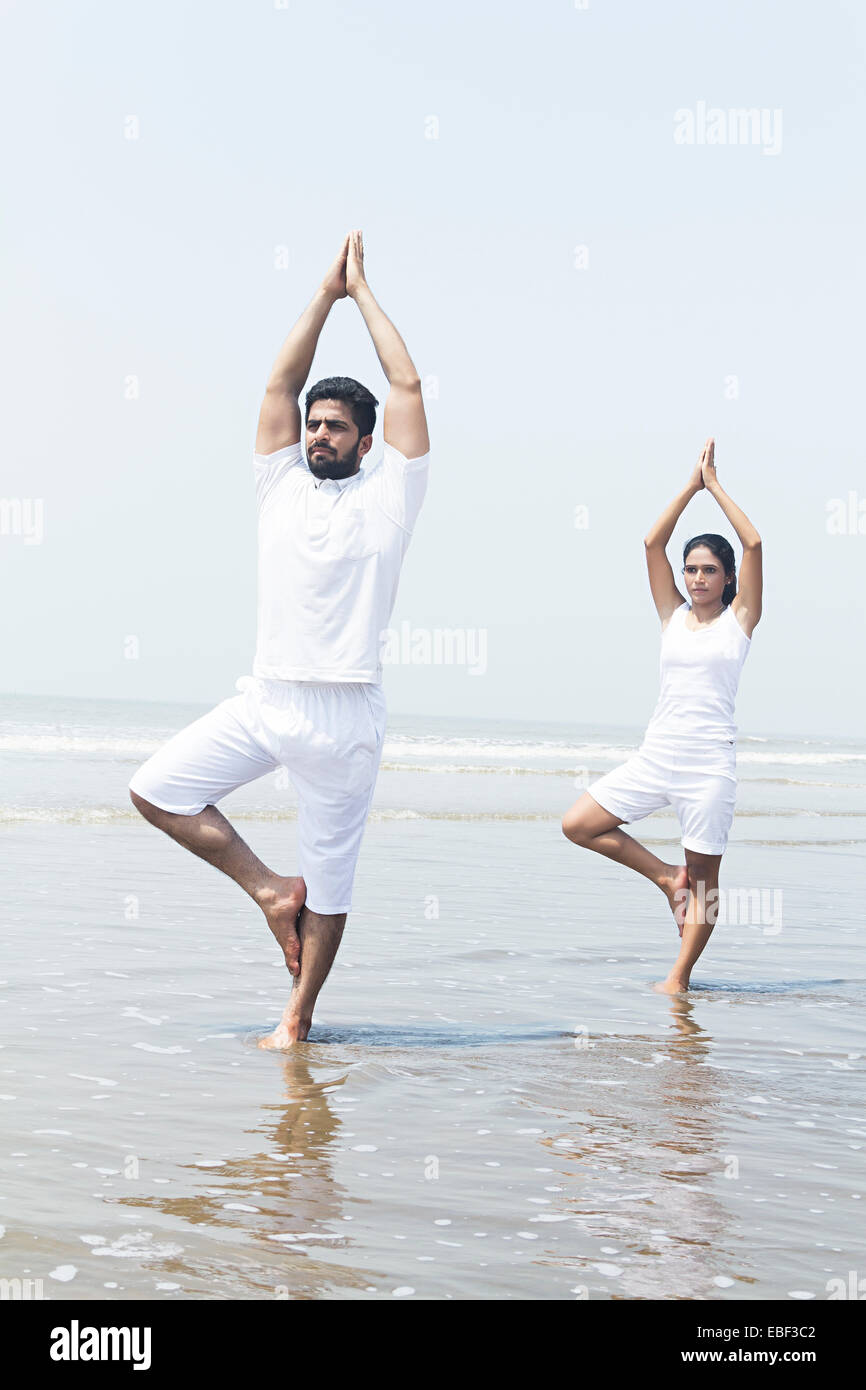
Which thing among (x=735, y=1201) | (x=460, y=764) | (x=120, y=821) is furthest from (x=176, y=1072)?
(x=460, y=764)

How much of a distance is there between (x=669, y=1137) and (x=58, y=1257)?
177 cm

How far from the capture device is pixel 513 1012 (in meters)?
5.40

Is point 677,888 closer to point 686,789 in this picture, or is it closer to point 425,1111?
point 686,789

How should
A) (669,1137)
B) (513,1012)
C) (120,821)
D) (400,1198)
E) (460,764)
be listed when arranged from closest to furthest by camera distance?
(400,1198)
(669,1137)
(513,1012)
(120,821)
(460,764)

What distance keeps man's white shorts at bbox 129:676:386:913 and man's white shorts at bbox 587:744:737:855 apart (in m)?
1.93

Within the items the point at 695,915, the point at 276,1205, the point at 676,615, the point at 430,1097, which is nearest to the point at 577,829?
the point at 695,915

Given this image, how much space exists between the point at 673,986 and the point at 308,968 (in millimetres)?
2045

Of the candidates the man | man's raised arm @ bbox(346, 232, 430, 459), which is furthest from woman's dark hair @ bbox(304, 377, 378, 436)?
man's raised arm @ bbox(346, 232, 430, 459)

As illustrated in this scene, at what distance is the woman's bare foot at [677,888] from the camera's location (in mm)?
6227

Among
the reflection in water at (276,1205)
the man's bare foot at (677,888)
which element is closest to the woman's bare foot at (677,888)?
the man's bare foot at (677,888)

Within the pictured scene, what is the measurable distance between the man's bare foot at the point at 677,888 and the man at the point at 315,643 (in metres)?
2.13

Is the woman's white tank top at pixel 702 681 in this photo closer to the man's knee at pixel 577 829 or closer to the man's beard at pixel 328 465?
the man's knee at pixel 577 829

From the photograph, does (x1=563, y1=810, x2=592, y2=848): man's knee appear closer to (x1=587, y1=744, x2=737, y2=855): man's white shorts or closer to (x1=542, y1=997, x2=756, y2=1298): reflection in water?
(x1=587, y1=744, x2=737, y2=855): man's white shorts
